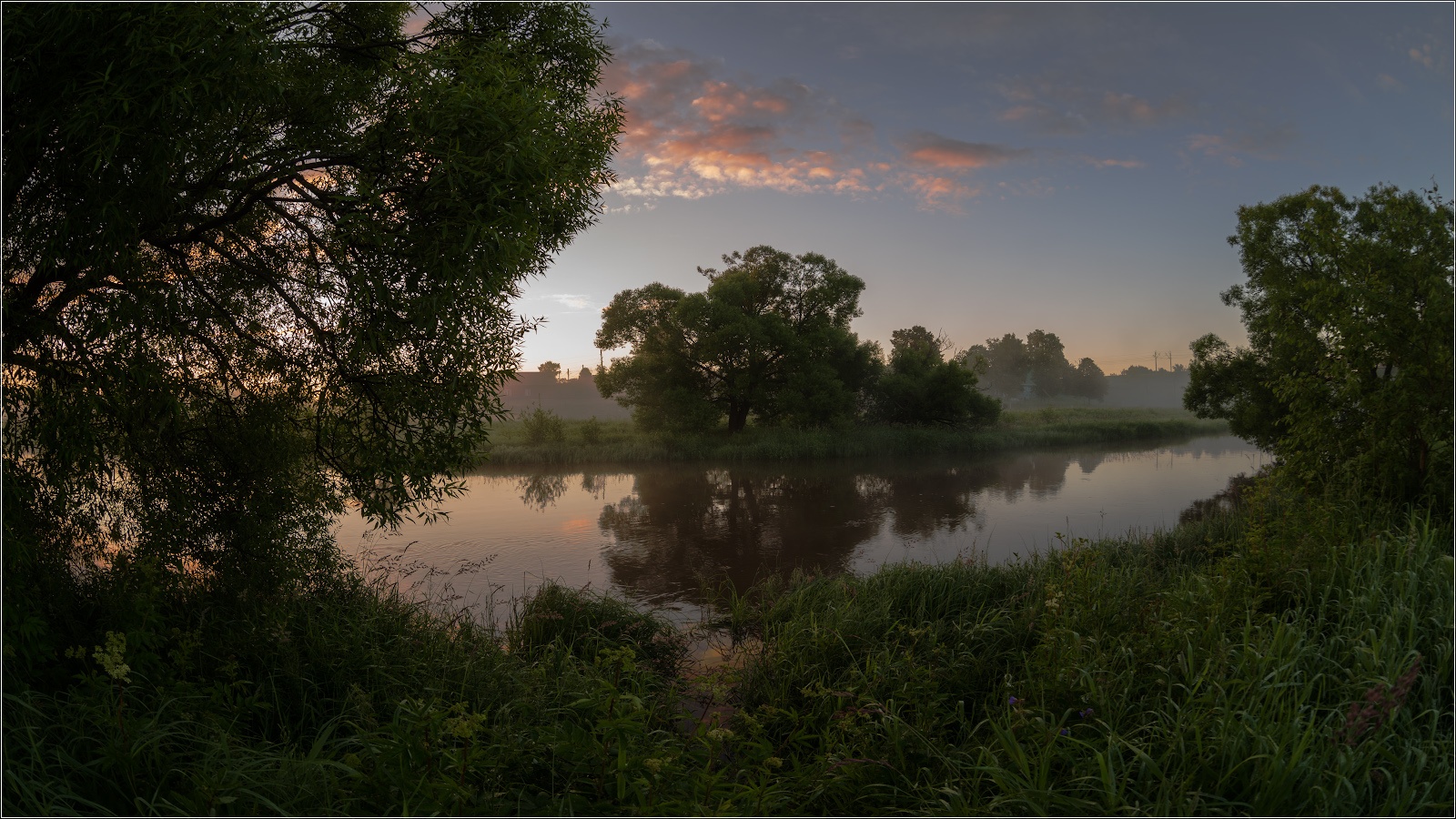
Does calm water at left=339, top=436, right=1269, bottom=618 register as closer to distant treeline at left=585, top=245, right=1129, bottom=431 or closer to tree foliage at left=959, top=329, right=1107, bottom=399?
distant treeline at left=585, top=245, right=1129, bottom=431

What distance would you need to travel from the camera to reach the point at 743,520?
14.4 m

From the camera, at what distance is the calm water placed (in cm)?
1004

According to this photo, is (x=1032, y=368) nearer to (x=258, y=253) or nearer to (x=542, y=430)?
(x=542, y=430)

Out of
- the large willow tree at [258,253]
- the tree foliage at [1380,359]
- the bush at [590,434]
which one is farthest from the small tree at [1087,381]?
the large willow tree at [258,253]

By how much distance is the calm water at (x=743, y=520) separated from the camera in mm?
10039

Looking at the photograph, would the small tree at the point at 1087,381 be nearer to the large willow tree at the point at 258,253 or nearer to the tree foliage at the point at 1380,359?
the tree foliage at the point at 1380,359

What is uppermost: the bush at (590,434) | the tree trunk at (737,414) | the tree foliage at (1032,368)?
the tree foliage at (1032,368)

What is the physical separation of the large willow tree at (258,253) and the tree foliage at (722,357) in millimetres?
19985

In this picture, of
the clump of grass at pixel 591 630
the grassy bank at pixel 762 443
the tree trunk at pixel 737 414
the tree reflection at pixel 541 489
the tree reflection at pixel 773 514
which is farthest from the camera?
the tree trunk at pixel 737 414

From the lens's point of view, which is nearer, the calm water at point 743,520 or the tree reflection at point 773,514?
the calm water at point 743,520

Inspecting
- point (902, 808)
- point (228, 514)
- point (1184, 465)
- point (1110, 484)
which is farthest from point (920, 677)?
point (1184, 465)

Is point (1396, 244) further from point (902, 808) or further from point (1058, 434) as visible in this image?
point (1058, 434)

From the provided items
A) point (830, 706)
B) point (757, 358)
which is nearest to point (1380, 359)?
point (830, 706)

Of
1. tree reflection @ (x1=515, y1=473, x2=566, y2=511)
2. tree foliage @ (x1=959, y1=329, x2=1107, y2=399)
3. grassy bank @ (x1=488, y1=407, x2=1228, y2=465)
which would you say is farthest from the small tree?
tree reflection @ (x1=515, y1=473, x2=566, y2=511)
